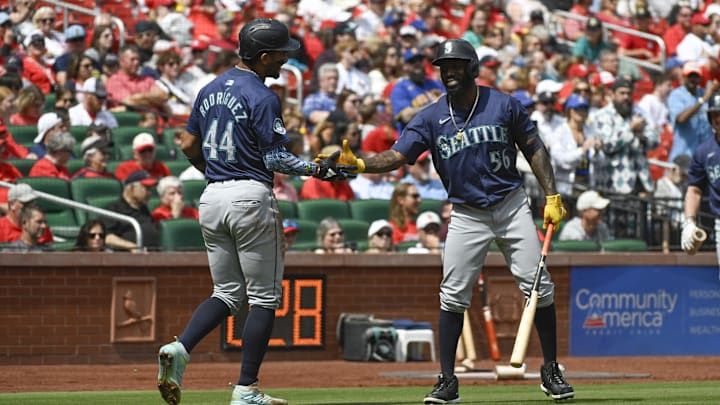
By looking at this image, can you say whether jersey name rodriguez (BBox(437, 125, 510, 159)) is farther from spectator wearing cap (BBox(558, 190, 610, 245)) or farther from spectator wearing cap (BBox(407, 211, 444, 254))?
spectator wearing cap (BBox(558, 190, 610, 245))

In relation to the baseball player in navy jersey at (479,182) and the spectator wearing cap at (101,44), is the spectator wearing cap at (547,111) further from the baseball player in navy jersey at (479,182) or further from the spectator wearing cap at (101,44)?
the baseball player in navy jersey at (479,182)

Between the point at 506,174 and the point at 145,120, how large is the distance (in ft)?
25.4

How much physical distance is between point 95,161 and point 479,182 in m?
6.04

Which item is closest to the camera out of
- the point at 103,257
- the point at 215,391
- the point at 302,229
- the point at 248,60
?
the point at 248,60

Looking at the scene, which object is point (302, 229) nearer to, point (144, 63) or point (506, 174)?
point (144, 63)

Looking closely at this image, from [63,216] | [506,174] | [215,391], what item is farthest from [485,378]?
[63,216]

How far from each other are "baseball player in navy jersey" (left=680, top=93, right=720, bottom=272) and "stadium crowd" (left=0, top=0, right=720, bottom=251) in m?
3.61

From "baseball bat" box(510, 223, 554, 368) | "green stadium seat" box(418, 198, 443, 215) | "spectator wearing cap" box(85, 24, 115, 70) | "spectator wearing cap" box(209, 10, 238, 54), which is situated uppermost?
"spectator wearing cap" box(209, 10, 238, 54)

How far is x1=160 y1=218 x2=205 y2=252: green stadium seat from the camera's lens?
523 inches

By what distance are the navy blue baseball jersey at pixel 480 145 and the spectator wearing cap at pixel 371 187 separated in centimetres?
650

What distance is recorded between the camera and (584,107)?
1656 cm

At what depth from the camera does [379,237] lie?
46.3ft

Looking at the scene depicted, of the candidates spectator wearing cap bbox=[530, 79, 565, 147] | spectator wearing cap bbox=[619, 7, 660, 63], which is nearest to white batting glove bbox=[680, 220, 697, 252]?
spectator wearing cap bbox=[530, 79, 565, 147]

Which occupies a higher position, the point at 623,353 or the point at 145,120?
the point at 145,120
